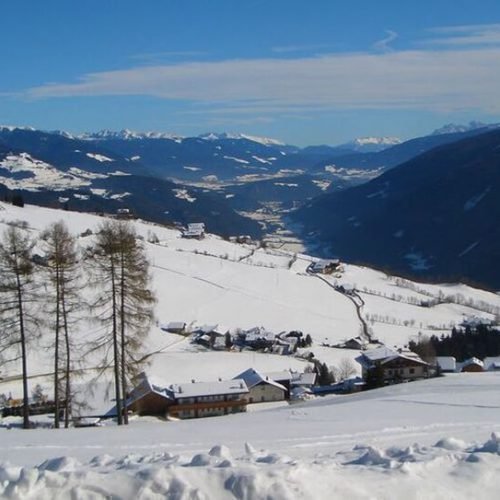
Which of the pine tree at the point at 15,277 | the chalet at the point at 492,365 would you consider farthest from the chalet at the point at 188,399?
the chalet at the point at 492,365

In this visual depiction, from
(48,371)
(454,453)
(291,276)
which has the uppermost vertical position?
(291,276)

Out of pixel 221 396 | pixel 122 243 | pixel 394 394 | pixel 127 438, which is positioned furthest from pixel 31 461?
pixel 221 396

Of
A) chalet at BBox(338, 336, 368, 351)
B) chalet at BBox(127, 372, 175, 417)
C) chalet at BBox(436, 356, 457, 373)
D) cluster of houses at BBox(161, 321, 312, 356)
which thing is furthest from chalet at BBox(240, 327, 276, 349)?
chalet at BBox(127, 372, 175, 417)

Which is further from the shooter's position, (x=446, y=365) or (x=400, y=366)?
(x=446, y=365)

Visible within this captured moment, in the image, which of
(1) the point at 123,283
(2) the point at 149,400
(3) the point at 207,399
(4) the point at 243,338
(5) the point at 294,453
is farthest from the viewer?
(4) the point at 243,338

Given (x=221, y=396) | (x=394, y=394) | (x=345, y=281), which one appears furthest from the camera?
(x=345, y=281)

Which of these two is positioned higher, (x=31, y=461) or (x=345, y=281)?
(x=345, y=281)

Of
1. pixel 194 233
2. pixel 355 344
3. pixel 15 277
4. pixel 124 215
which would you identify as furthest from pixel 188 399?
pixel 124 215

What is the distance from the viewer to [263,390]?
4341 cm

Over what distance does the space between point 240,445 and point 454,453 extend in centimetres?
411

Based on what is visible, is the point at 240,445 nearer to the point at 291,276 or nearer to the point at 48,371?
the point at 48,371

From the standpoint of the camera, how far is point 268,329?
246ft

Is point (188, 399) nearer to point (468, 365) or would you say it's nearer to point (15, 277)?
point (15, 277)

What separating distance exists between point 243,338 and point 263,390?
2539 cm
